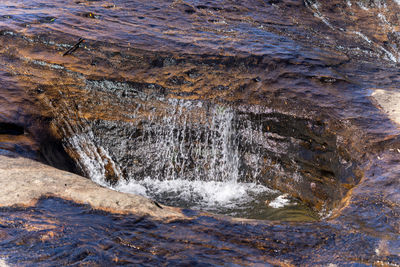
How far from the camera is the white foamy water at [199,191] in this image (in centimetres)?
453

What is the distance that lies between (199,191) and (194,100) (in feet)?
3.58

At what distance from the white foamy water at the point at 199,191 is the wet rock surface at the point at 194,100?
109 mm

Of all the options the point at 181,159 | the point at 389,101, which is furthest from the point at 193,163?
the point at 389,101

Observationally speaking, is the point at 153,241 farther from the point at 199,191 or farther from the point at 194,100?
the point at 194,100

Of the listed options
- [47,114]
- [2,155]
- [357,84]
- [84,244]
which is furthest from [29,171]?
[357,84]

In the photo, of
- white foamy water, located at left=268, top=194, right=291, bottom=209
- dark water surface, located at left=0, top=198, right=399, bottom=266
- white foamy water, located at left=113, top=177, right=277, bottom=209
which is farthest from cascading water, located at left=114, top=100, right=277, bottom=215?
dark water surface, located at left=0, top=198, right=399, bottom=266

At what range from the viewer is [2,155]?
11.9 ft

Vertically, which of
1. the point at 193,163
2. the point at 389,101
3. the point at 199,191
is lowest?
the point at 199,191

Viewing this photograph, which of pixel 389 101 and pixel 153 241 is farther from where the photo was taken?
pixel 389 101

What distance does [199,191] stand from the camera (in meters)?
4.71

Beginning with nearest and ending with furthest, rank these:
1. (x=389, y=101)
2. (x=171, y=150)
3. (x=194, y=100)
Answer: (x=389, y=101) → (x=194, y=100) → (x=171, y=150)

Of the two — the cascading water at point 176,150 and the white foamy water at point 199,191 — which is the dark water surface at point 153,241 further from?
the cascading water at point 176,150

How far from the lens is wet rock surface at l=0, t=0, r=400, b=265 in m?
4.12

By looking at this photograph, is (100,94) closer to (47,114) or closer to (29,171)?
(47,114)
